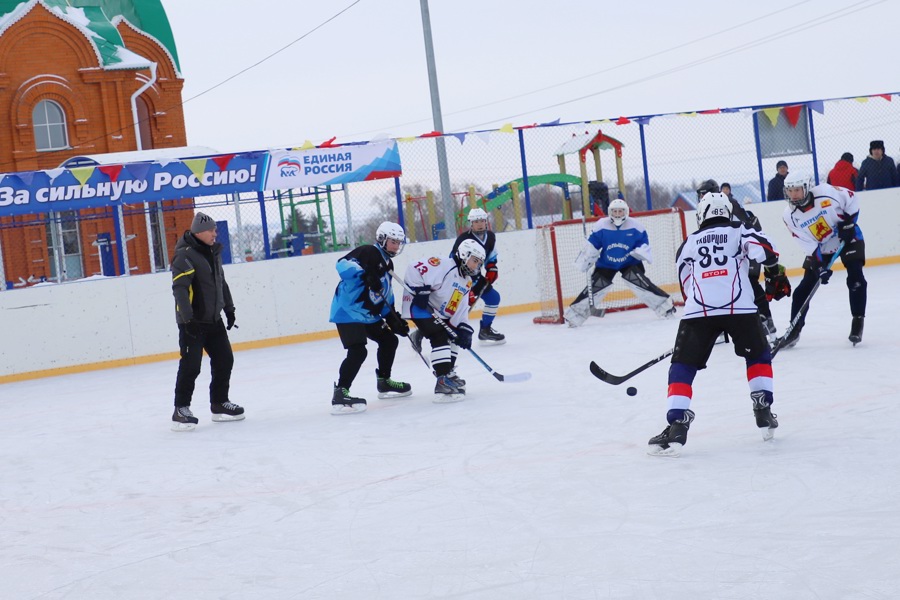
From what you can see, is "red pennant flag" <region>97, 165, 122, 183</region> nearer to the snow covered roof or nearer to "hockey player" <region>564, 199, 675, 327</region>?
"hockey player" <region>564, 199, 675, 327</region>

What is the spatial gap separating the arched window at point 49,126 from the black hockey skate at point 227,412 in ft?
52.8

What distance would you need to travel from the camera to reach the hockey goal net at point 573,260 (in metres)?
11.9

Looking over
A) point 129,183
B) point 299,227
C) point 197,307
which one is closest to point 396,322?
point 197,307

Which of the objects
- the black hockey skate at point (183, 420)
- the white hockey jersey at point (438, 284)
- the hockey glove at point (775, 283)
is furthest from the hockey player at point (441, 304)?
the hockey glove at point (775, 283)

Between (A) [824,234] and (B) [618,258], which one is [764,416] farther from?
(B) [618,258]

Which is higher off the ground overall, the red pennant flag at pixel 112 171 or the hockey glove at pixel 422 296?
the red pennant flag at pixel 112 171

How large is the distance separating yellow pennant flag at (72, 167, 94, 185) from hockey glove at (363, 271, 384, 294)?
6.33 meters

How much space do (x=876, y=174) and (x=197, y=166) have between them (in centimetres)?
816

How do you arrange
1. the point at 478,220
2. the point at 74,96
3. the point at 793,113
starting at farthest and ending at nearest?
the point at 74,96 < the point at 793,113 < the point at 478,220

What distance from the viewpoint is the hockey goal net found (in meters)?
11.9

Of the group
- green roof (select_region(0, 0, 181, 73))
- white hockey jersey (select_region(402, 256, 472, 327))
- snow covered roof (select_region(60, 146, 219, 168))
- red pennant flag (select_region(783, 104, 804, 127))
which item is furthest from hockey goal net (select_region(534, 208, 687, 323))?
green roof (select_region(0, 0, 181, 73))

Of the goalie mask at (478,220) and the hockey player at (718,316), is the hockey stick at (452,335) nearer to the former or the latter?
the hockey player at (718,316)

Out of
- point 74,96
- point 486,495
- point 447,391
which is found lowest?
point 486,495

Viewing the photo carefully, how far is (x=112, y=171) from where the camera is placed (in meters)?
12.1
